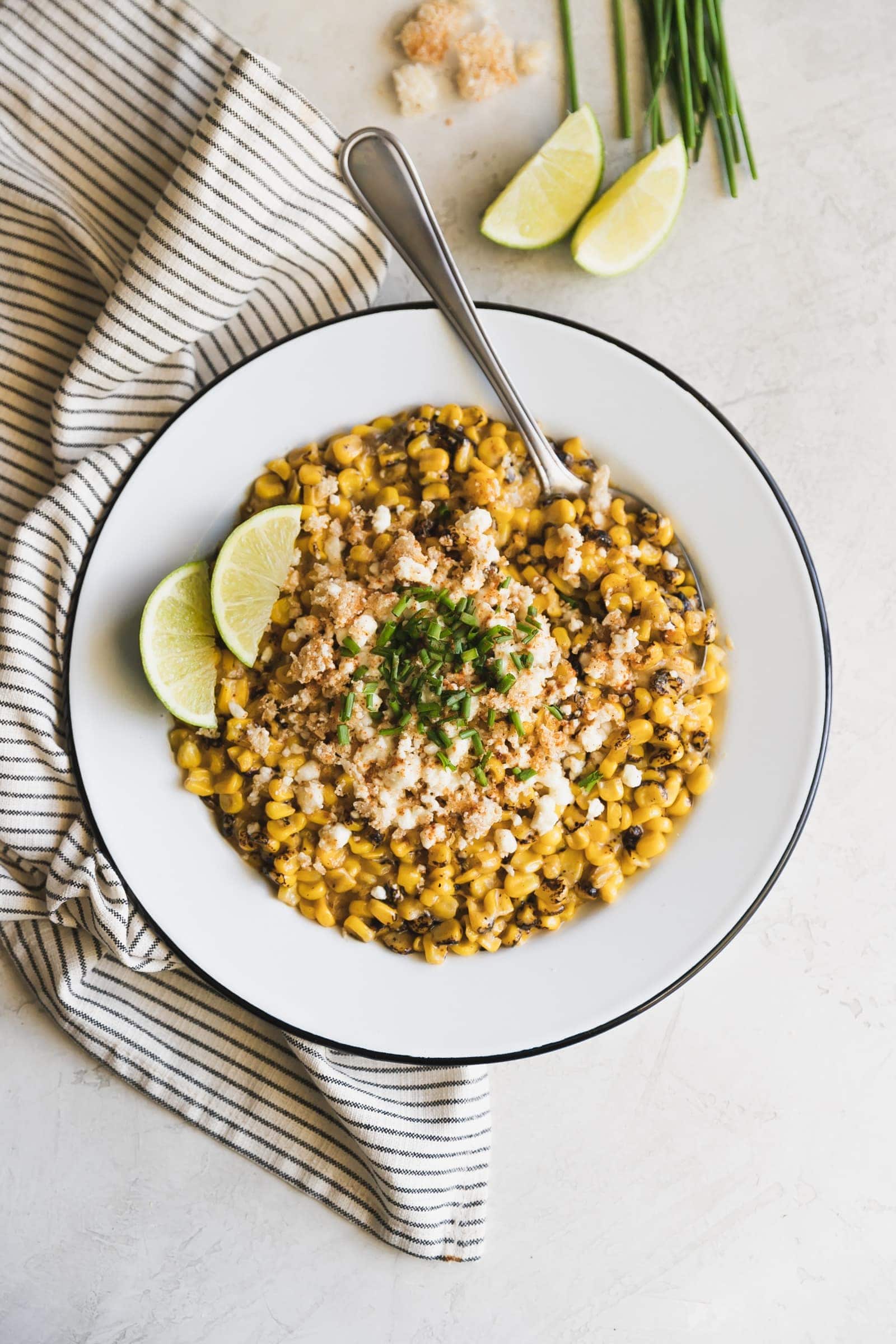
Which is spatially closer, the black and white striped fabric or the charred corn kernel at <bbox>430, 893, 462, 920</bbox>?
the charred corn kernel at <bbox>430, 893, 462, 920</bbox>

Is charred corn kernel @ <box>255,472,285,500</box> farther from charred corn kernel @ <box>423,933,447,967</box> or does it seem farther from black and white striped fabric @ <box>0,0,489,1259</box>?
charred corn kernel @ <box>423,933,447,967</box>

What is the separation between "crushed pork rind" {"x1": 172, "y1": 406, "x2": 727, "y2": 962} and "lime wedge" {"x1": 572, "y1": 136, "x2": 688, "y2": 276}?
27.5 inches

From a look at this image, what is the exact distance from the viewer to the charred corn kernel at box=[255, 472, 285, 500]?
9.48 ft

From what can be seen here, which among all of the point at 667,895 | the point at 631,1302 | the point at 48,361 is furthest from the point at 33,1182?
the point at 48,361

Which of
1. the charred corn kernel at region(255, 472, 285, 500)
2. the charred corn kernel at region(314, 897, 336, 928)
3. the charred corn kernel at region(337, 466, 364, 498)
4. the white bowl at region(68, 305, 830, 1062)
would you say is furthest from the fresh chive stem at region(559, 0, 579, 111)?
the charred corn kernel at region(314, 897, 336, 928)

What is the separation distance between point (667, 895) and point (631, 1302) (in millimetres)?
1555

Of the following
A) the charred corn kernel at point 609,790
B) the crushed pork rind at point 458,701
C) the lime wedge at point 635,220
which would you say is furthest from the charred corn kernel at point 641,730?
the lime wedge at point 635,220

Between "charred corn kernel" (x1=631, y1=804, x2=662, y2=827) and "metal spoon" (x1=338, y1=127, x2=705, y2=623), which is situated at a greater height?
"metal spoon" (x1=338, y1=127, x2=705, y2=623)

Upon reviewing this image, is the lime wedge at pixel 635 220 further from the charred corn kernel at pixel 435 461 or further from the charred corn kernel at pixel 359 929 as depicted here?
the charred corn kernel at pixel 359 929

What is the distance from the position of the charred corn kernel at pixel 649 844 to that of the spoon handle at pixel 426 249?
→ 105 cm

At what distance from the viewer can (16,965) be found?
10.4ft

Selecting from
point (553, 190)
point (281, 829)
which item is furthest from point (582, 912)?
point (553, 190)

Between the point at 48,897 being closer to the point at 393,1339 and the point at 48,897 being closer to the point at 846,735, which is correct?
the point at 393,1339

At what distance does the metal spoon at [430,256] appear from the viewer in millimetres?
2822
